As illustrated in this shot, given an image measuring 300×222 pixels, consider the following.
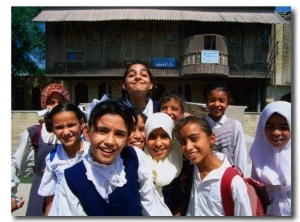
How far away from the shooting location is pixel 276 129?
179cm

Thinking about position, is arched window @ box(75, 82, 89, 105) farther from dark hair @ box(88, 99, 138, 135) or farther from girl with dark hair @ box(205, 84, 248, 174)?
dark hair @ box(88, 99, 138, 135)

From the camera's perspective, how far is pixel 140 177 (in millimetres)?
1507

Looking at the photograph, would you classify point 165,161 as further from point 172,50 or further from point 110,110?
point 172,50

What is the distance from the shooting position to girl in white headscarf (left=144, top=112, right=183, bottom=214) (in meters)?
1.67

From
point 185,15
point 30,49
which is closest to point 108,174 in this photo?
point 185,15

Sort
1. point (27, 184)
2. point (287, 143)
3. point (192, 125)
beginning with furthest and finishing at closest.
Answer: point (27, 184) < point (287, 143) < point (192, 125)

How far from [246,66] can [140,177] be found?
9.58 metres

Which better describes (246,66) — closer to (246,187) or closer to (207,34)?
(207,34)

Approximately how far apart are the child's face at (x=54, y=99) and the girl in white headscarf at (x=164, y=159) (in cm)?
62

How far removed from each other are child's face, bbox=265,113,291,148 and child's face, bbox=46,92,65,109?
1.24m

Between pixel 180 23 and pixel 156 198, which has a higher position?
pixel 180 23

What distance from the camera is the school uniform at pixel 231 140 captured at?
2.08 metres
